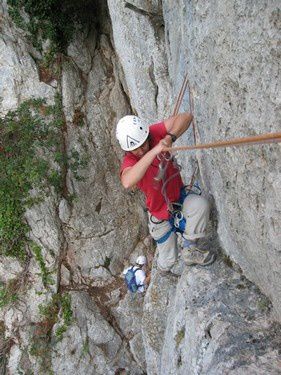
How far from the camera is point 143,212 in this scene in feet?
43.5

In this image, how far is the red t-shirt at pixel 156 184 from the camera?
520cm

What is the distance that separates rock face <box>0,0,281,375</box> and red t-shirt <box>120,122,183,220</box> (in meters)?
0.53

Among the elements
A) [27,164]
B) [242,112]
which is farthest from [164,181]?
[27,164]

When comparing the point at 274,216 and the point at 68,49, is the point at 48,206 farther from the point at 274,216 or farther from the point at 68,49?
the point at 274,216

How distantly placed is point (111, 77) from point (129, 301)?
7736 mm

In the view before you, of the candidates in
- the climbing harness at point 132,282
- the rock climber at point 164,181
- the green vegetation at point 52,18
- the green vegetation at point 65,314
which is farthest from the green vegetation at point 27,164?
the rock climber at point 164,181

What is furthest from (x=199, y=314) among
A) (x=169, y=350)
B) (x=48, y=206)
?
(x=48, y=206)

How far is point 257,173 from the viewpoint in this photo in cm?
350

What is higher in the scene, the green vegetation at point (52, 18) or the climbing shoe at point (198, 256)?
the green vegetation at point (52, 18)

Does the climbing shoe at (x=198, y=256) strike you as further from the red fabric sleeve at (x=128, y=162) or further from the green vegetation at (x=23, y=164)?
the green vegetation at (x=23, y=164)

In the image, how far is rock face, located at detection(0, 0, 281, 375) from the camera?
11.5 ft

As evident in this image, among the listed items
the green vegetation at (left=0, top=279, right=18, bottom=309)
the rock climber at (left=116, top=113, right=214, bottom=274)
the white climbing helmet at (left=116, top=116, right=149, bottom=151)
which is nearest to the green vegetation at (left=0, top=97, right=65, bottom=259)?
the green vegetation at (left=0, top=279, right=18, bottom=309)

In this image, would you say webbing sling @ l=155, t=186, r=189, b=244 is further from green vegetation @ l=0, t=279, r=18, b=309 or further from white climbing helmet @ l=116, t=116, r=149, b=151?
green vegetation @ l=0, t=279, r=18, b=309

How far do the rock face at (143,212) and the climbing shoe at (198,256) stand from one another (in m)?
0.15
